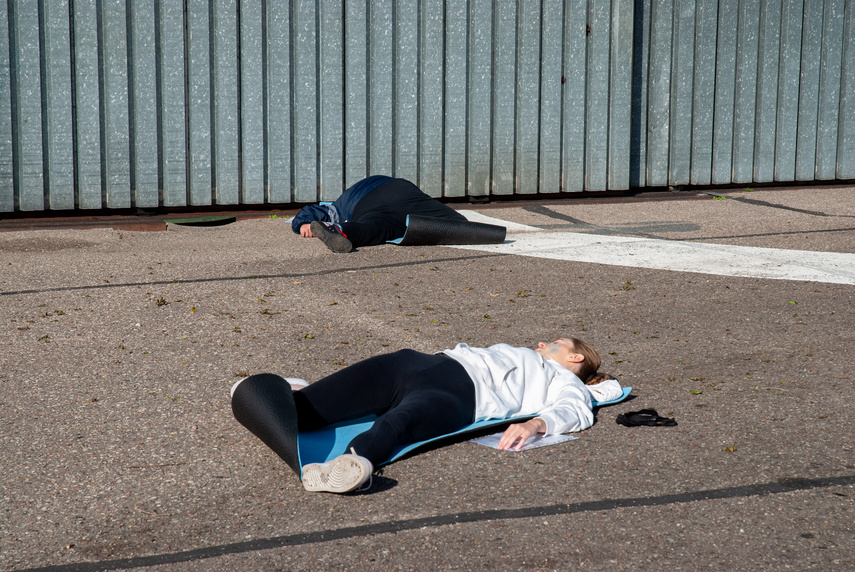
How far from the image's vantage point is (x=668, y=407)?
315 centimetres

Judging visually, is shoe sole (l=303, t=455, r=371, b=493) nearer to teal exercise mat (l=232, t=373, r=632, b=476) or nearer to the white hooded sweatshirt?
teal exercise mat (l=232, t=373, r=632, b=476)

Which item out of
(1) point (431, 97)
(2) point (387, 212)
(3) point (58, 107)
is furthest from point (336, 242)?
(3) point (58, 107)

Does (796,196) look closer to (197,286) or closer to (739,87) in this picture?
(739,87)

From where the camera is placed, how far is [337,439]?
2875mm

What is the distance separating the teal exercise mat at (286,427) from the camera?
102 inches

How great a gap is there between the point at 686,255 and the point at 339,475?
13.6 feet

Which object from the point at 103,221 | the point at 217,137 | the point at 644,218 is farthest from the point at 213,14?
the point at 644,218

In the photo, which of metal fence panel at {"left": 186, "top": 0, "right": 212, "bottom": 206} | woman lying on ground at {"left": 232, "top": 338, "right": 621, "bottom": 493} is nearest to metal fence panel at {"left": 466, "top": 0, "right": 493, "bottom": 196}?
metal fence panel at {"left": 186, "top": 0, "right": 212, "bottom": 206}

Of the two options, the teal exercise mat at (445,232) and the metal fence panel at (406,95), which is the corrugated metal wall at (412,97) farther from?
the teal exercise mat at (445,232)

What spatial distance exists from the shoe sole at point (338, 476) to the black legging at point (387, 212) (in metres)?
3.72

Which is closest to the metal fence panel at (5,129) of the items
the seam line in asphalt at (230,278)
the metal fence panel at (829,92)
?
the seam line in asphalt at (230,278)

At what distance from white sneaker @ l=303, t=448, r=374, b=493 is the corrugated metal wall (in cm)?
575

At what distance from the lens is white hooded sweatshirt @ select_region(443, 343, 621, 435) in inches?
115

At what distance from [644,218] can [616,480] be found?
5.60 meters
